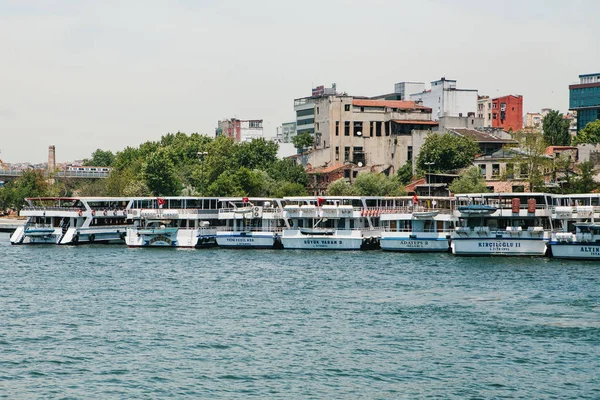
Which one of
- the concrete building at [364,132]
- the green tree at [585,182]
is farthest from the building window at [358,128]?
the green tree at [585,182]

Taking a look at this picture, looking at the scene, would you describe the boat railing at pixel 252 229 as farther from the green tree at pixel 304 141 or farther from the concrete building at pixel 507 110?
the concrete building at pixel 507 110

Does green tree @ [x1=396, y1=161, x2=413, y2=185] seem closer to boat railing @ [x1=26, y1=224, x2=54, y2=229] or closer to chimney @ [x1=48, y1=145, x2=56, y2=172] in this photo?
boat railing @ [x1=26, y1=224, x2=54, y2=229]

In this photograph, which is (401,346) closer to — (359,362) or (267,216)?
(359,362)

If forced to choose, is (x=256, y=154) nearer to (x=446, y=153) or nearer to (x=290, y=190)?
(x=290, y=190)

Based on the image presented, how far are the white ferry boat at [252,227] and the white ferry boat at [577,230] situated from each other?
2312cm

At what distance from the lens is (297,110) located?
14388 cm

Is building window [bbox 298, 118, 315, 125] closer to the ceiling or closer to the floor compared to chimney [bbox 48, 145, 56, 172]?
closer to the ceiling

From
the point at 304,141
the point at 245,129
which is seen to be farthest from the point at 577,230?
the point at 245,129

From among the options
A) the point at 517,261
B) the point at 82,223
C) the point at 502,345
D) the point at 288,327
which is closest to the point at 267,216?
the point at 82,223

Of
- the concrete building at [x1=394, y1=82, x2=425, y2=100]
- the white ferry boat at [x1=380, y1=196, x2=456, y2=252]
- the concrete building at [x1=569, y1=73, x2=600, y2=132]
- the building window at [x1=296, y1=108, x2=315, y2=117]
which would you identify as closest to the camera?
the white ferry boat at [x1=380, y1=196, x2=456, y2=252]

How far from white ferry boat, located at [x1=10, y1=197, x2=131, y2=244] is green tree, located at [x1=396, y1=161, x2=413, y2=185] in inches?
1453

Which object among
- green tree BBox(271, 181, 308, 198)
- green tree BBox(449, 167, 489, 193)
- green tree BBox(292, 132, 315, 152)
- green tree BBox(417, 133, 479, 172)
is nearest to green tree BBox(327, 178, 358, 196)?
green tree BBox(271, 181, 308, 198)

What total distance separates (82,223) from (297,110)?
62.8 m

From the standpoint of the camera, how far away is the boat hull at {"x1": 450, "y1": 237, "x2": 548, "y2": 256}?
66.8 metres
